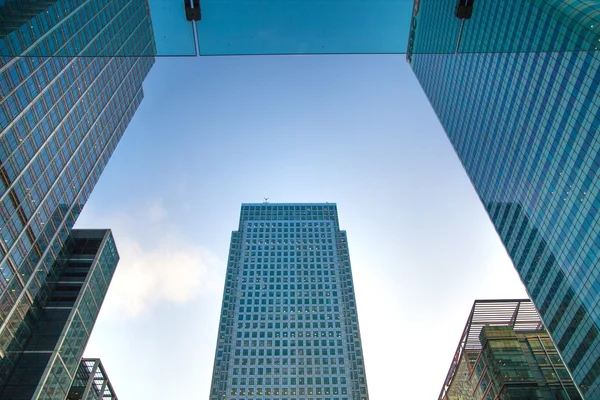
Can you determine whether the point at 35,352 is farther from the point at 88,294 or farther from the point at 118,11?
the point at 118,11

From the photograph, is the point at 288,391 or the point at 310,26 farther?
the point at 288,391

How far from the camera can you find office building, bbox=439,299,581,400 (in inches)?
2502

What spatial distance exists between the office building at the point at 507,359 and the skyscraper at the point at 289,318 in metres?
40.0

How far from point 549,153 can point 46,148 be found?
79.0 m

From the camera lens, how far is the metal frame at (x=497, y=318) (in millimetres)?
71500

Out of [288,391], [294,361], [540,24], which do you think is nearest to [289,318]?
[294,361]

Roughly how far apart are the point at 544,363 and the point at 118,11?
101 m

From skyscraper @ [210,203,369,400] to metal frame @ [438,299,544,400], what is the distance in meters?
43.1

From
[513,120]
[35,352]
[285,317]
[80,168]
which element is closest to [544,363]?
[513,120]

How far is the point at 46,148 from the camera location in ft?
255

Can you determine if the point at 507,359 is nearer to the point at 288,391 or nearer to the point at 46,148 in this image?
the point at 288,391

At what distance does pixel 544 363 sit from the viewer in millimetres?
70688

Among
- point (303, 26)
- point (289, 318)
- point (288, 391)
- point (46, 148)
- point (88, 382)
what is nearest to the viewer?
point (303, 26)

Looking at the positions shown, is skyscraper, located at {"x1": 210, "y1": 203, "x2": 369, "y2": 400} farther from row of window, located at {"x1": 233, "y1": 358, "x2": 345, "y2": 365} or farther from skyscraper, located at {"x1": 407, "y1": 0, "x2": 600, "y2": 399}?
skyscraper, located at {"x1": 407, "y1": 0, "x2": 600, "y2": 399}
